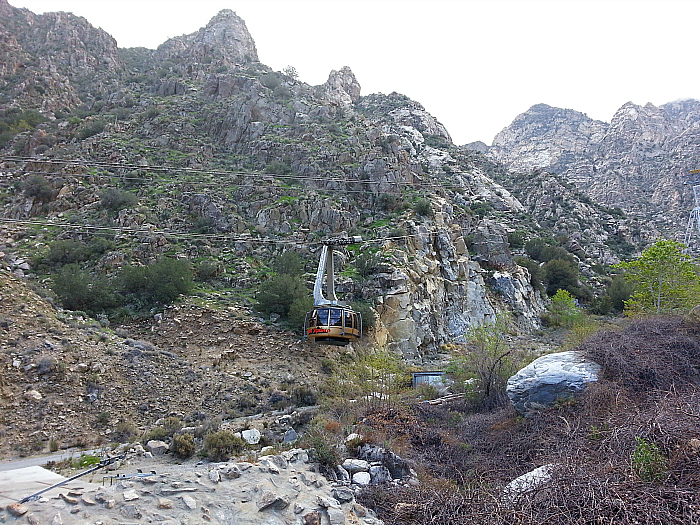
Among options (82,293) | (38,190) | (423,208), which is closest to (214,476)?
(82,293)

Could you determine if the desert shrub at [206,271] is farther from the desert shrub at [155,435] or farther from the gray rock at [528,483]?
the gray rock at [528,483]

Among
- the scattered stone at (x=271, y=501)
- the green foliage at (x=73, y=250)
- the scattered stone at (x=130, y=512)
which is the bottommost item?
the scattered stone at (x=271, y=501)

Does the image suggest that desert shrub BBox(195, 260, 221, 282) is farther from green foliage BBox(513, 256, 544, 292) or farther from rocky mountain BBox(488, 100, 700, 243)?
rocky mountain BBox(488, 100, 700, 243)

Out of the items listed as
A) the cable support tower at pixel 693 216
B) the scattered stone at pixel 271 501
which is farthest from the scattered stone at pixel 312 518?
the cable support tower at pixel 693 216

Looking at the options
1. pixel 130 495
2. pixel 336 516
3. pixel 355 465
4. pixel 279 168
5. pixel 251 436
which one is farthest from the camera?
pixel 279 168

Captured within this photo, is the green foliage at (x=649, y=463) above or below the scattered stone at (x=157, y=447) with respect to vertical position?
above

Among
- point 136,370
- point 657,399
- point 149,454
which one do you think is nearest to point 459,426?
point 657,399

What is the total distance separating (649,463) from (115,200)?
35.1m

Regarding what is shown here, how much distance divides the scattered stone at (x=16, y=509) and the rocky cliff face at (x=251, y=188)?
1777 cm

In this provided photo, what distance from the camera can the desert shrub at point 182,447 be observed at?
43.0 ft

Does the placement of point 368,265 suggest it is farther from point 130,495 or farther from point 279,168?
point 130,495

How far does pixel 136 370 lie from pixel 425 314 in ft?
65.1

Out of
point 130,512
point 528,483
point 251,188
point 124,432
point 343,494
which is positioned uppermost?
point 251,188

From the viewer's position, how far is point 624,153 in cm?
9500
